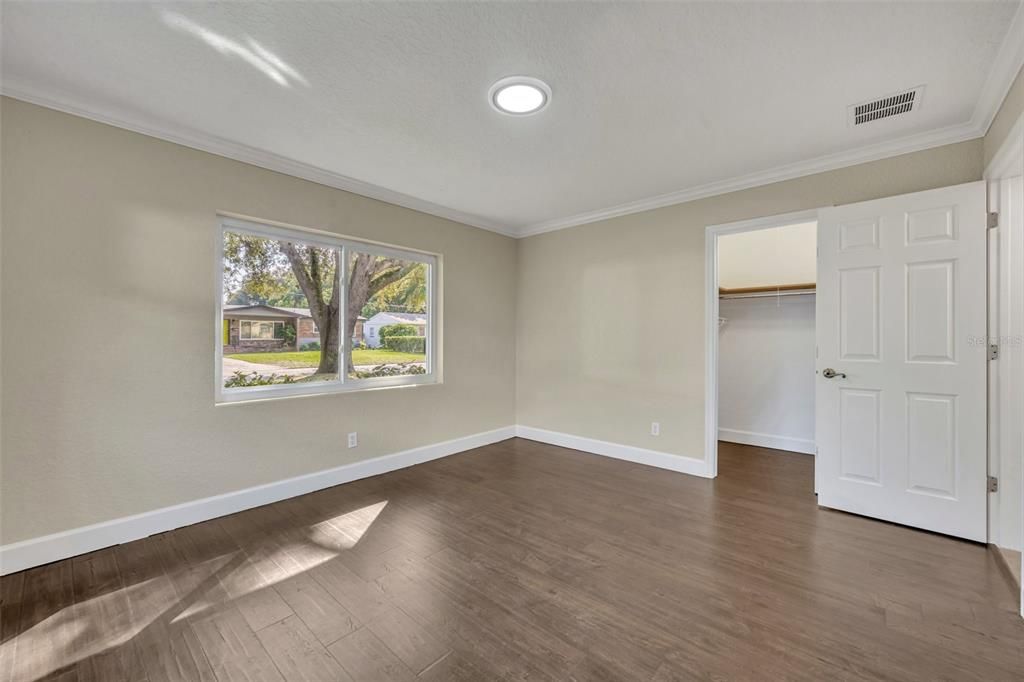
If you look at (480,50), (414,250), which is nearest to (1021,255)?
(480,50)

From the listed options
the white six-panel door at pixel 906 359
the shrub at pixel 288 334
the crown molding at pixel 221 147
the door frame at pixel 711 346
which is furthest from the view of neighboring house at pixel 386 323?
the white six-panel door at pixel 906 359

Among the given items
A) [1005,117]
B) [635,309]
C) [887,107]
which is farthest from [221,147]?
[1005,117]

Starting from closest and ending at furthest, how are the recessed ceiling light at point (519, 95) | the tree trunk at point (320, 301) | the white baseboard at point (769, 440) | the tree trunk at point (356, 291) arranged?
the recessed ceiling light at point (519, 95) → the tree trunk at point (320, 301) → the tree trunk at point (356, 291) → the white baseboard at point (769, 440)

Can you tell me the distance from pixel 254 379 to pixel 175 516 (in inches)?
38.3

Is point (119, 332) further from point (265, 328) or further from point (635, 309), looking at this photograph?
point (635, 309)

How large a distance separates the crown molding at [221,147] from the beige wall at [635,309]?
1532 mm

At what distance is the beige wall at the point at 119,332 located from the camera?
2186 mm

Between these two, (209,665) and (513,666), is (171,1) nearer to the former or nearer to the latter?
(209,665)

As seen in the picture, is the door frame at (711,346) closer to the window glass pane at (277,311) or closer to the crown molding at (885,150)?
the crown molding at (885,150)

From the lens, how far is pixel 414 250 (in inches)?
161

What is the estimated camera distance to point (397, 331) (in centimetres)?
401

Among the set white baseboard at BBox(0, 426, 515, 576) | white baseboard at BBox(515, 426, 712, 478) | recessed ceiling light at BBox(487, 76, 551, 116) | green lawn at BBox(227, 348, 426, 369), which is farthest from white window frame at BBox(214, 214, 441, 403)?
recessed ceiling light at BBox(487, 76, 551, 116)

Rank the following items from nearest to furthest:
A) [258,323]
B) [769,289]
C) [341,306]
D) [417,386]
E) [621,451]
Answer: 1. [258,323]
2. [341,306]
3. [417,386]
4. [621,451]
5. [769,289]

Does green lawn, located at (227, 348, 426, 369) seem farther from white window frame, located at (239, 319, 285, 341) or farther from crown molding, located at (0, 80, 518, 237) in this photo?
crown molding, located at (0, 80, 518, 237)
